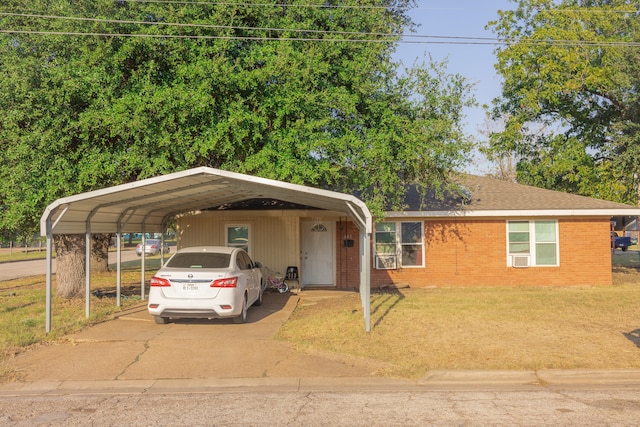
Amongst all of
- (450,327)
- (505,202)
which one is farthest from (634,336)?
(505,202)

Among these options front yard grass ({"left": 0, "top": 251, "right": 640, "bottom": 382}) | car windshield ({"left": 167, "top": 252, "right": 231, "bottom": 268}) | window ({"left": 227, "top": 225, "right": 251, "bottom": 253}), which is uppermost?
window ({"left": 227, "top": 225, "right": 251, "bottom": 253})

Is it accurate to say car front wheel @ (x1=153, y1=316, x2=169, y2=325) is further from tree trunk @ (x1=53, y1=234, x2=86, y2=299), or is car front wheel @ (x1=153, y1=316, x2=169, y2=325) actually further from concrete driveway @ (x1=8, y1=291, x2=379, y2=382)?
tree trunk @ (x1=53, y1=234, x2=86, y2=299)

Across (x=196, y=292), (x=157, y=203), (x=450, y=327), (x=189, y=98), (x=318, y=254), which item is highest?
(x=189, y=98)

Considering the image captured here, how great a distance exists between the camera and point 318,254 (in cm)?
1884

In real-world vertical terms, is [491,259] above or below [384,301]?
above

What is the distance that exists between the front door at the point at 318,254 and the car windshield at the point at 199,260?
727 centimetres

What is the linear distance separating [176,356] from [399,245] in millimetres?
10779

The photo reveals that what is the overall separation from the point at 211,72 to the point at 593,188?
57.3 feet

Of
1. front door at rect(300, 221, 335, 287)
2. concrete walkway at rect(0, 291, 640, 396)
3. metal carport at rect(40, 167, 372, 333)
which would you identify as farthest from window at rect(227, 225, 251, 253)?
concrete walkway at rect(0, 291, 640, 396)

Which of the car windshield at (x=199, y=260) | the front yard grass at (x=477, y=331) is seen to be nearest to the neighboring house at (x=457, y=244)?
the front yard grass at (x=477, y=331)

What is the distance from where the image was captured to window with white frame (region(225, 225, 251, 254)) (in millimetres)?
18547

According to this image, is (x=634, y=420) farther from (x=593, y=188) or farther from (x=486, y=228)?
(x=593, y=188)

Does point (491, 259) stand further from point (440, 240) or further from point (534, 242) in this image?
point (440, 240)

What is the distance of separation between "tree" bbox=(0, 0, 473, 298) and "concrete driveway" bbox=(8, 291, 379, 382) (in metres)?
3.56
